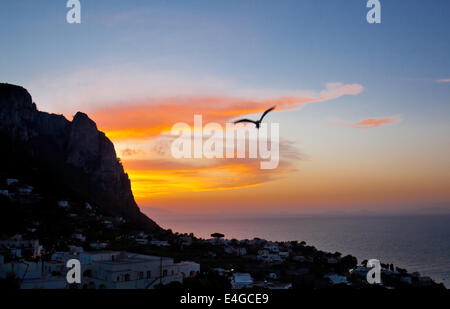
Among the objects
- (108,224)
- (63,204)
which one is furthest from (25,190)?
(108,224)

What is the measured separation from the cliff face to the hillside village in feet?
69.8

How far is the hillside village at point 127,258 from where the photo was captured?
28.8m

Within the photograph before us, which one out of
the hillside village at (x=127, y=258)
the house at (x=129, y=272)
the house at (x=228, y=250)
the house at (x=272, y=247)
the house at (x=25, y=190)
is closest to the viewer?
the house at (x=129, y=272)

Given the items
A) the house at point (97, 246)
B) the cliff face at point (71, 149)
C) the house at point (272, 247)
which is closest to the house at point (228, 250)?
the house at point (272, 247)

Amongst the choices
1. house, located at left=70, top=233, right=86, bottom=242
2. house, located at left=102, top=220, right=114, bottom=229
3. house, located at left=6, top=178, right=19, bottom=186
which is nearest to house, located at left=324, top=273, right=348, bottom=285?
house, located at left=70, top=233, right=86, bottom=242

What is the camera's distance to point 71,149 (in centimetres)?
11231

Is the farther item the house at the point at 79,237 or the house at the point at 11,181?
the house at the point at 11,181

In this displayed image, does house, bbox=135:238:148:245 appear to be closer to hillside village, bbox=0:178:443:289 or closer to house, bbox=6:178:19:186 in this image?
hillside village, bbox=0:178:443:289

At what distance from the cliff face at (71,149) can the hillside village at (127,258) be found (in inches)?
838

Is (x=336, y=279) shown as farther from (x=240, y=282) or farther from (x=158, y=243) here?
(x=158, y=243)

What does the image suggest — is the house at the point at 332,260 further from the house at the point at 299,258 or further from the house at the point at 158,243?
the house at the point at 158,243
